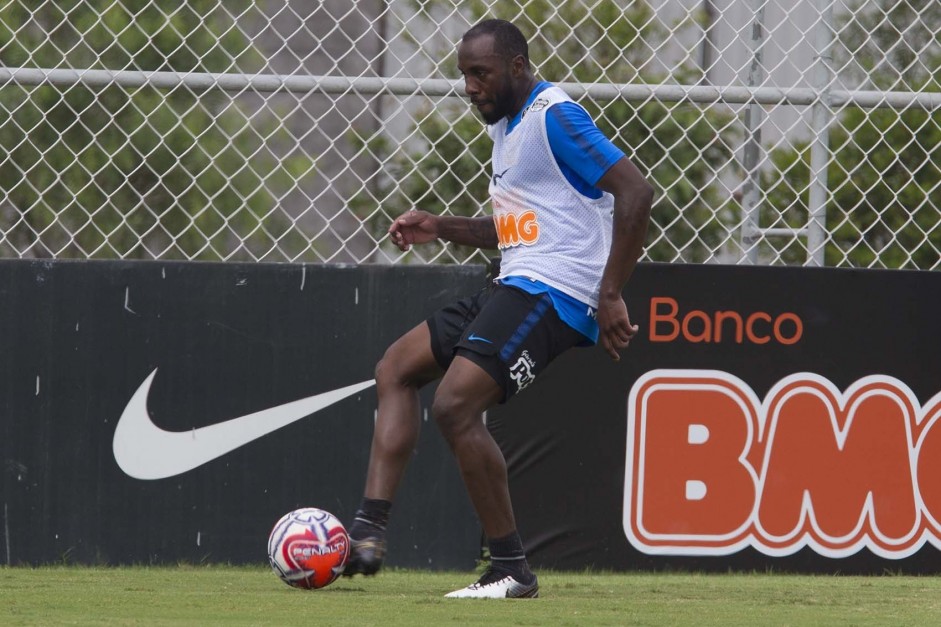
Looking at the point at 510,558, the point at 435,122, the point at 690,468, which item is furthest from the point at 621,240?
the point at 435,122

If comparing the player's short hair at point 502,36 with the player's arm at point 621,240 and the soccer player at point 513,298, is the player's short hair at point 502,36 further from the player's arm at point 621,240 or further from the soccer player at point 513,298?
the player's arm at point 621,240

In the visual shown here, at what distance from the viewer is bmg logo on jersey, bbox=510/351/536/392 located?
421 centimetres

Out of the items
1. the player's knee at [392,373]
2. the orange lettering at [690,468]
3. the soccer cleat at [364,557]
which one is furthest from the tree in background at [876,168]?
the soccer cleat at [364,557]

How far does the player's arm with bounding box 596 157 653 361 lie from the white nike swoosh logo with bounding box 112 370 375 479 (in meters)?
1.57

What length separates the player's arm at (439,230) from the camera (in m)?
4.66

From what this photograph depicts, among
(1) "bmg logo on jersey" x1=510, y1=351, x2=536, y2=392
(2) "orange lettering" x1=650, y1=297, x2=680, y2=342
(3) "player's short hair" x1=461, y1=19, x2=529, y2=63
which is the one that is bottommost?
(1) "bmg logo on jersey" x1=510, y1=351, x2=536, y2=392

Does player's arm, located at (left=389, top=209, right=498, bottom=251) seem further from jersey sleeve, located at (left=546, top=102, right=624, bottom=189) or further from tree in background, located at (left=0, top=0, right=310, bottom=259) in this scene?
tree in background, located at (left=0, top=0, right=310, bottom=259)

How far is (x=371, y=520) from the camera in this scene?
167 inches

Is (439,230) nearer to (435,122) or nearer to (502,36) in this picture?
(502,36)

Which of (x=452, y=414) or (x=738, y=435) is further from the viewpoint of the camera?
(x=738, y=435)

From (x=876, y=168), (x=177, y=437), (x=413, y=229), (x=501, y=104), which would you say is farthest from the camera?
(x=876, y=168)

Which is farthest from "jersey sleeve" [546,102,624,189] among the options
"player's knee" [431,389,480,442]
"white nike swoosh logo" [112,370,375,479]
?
"white nike swoosh logo" [112,370,375,479]

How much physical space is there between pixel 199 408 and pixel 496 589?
1.57 meters

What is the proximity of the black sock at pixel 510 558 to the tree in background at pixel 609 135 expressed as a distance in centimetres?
178
